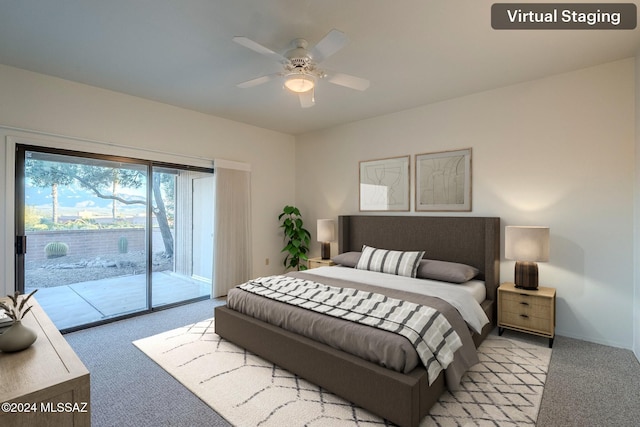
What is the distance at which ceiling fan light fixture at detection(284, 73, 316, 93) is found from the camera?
8.37ft

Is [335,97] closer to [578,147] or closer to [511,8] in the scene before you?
[511,8]

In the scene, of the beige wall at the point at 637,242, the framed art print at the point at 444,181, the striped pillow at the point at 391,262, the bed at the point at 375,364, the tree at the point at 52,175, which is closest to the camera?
the bed at the point at 375,364

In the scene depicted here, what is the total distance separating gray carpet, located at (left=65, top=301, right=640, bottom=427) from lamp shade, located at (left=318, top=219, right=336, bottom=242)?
2796 millimetres

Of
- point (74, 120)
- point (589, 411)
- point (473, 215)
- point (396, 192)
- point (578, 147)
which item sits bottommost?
point (589, 411)

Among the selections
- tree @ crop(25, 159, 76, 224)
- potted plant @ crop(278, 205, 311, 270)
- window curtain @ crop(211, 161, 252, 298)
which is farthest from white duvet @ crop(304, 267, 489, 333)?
tree @ crop(25, 159, 76, 224)

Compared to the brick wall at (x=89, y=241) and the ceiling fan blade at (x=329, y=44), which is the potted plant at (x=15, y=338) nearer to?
the brick wall at (x=89, y=241)

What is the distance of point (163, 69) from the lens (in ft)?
9.96

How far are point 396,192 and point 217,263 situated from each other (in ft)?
9.55

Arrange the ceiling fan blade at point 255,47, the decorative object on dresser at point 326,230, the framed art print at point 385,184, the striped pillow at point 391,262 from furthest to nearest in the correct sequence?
the decorative object on dresser at point 326,230 → the framed art print at point 385,184 → the striped pillow at point 391,262 → the ceiling fan blade at point 255,47

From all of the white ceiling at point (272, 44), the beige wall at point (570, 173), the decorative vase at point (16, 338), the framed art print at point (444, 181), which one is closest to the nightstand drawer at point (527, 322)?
the beige wall at point (570, 173)

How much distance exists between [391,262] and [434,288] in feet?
2.60

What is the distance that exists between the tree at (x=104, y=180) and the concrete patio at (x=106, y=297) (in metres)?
0.48

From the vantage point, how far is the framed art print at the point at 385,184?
4.31 meters

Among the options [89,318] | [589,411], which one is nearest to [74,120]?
[89,318]
